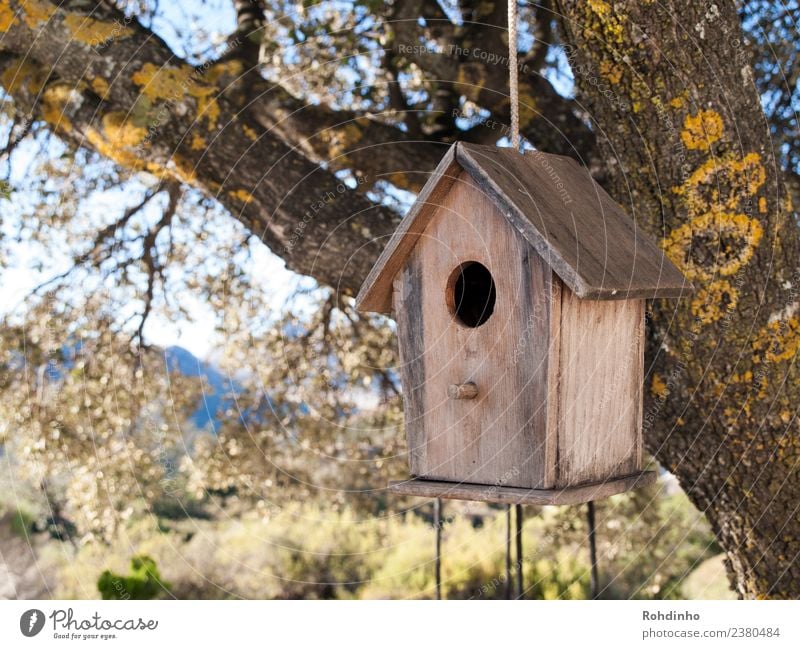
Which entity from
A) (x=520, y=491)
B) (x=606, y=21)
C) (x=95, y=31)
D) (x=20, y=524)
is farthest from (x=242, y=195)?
(x=20, y=524)

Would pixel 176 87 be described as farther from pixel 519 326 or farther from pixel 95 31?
pixel 519 326

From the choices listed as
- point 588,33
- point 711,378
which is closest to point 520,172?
point 588,33

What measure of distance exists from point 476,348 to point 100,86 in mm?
2047

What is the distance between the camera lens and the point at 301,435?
5.61 metres

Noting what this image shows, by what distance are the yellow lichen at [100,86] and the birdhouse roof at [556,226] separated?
164 centimetres

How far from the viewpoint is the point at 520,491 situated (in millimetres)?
2139

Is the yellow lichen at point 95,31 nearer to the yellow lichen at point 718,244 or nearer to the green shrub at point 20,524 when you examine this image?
the yellow lichen at point 718,244

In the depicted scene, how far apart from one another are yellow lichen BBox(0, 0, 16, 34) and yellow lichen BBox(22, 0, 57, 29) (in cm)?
7

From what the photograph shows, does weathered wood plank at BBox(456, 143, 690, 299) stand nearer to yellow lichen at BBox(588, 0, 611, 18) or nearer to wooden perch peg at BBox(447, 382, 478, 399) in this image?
wooden perch peg at BBox(447, 382, 478, 399)

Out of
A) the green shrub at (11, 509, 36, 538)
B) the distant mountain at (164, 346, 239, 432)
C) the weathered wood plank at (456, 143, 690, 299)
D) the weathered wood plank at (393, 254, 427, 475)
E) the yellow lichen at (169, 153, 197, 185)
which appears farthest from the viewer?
the green shrub at (11, 509, 36, 538)

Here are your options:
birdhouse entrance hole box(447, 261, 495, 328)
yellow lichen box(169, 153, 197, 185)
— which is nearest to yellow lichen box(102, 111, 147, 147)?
yellow lichen box(169, 153, 197, 185)

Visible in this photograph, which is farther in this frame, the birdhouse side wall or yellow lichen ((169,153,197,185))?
yellow lichen ((169,153,197,185))

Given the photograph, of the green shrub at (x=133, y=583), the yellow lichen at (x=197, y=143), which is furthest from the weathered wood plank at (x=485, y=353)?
the green shrub at (x=133, y=583)

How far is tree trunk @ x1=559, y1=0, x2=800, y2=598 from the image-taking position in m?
2.81
